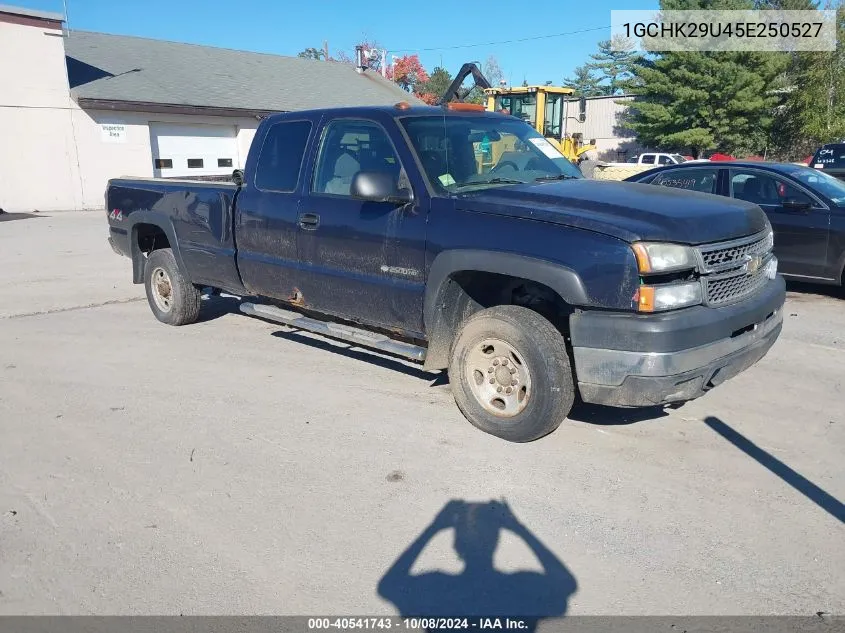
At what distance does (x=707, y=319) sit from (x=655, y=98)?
40.4 meters

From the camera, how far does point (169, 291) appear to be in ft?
24.1

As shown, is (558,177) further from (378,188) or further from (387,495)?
(387,495)

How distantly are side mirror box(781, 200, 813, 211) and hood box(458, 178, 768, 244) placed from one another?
158 inches

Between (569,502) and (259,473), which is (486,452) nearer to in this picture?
(569,502)

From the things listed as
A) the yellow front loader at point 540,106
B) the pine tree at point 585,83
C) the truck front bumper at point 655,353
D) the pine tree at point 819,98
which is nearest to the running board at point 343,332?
the truck front bumper at point 655,353

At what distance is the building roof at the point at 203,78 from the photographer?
22672 millimetres

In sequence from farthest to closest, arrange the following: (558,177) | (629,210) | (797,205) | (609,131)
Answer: (609,131) → (797,205) → (558,177) → (629,210)

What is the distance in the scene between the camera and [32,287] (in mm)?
9578

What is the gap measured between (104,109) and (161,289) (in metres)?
17.1

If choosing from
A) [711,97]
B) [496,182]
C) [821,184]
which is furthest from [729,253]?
[711,97]

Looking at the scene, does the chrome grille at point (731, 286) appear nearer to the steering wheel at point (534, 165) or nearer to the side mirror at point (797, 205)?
the steering wheel at point (534, 165)

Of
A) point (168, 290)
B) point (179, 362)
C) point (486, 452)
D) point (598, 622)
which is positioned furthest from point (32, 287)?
point (598, 622)

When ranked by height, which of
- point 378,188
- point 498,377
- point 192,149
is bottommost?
point 498,377

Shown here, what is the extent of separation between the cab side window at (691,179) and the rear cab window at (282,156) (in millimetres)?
4934
